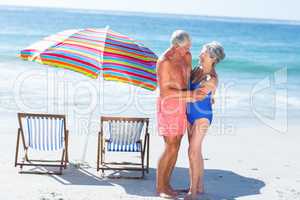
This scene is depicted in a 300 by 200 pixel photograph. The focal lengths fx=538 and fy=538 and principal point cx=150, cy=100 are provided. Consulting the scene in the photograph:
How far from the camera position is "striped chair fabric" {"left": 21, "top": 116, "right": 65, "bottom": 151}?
6.43 meters

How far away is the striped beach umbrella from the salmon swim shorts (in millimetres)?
854

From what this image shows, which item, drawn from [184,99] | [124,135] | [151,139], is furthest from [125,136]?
[151,139]

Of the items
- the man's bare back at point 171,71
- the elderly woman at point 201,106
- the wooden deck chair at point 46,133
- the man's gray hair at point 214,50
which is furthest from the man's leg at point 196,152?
the wooden deck chair at point 46,133

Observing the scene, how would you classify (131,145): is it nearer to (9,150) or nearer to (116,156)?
(116,156)

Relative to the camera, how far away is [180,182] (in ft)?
21.1

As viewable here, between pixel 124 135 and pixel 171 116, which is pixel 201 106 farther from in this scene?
pixel 124 135

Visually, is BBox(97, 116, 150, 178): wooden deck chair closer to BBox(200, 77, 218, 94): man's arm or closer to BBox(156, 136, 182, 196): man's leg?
BBox(156, 136, 182, 196): man's leg

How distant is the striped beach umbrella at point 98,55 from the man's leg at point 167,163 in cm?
98

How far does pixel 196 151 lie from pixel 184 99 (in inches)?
22.9

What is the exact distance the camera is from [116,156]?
293 inches

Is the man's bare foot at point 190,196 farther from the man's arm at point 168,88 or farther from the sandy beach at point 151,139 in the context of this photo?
the man's arm at point 168,88

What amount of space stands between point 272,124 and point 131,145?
500 cm

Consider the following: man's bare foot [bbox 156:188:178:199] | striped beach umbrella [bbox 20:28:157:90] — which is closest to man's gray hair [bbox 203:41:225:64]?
striped beach umbrella [bbox 20:28:157:90]

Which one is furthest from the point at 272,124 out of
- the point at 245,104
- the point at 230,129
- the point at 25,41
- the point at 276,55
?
the point at 25,41
